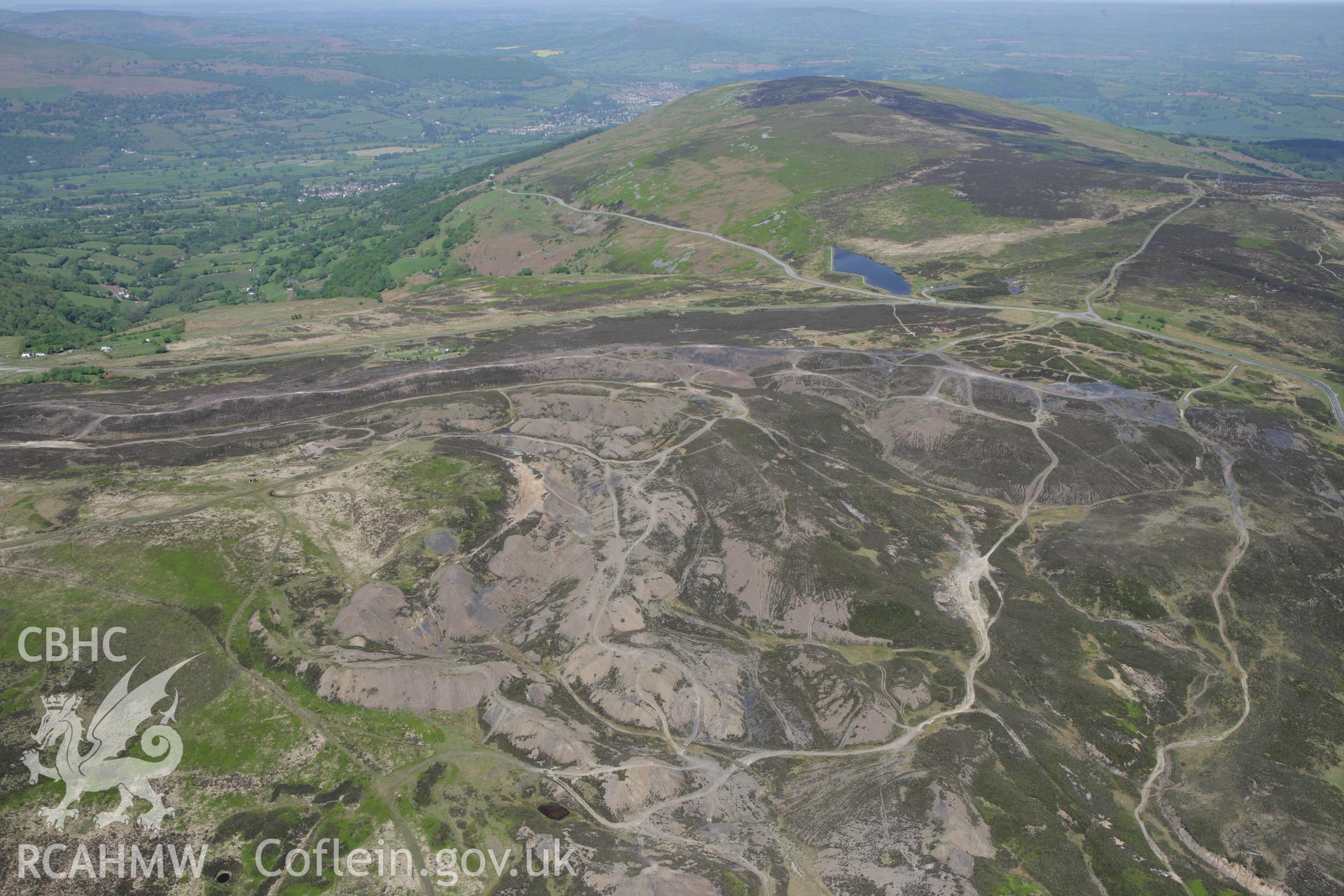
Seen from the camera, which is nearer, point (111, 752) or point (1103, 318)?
point (111, 752)

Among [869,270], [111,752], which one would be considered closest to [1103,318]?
[869,270]

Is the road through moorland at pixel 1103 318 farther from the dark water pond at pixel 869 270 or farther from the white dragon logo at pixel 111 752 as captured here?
the white dragon logo at pixel 111 752

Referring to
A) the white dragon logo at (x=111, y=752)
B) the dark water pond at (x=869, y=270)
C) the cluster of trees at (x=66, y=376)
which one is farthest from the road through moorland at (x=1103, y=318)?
the white dragon logo at (x=111, y=752)

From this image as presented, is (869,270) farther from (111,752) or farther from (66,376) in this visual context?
(111,752)

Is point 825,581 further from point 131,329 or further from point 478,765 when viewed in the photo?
point 131,329

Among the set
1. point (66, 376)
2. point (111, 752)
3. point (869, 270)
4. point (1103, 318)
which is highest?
point (1103, 318)

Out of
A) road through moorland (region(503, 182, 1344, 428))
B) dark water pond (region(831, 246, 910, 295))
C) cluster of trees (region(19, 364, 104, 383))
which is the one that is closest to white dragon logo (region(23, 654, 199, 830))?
cluster of trees (region(19, 364, 104, 383))

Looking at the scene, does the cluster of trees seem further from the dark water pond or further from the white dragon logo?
the dark water pond
